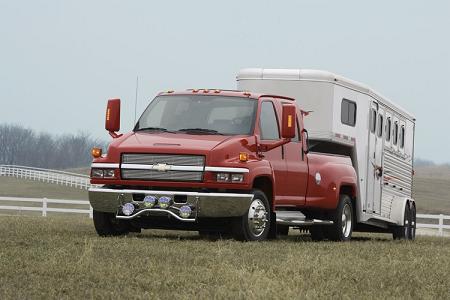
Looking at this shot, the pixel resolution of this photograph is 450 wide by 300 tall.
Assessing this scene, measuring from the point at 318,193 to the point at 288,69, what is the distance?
8.33ft

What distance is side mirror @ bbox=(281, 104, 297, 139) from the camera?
15102 mm

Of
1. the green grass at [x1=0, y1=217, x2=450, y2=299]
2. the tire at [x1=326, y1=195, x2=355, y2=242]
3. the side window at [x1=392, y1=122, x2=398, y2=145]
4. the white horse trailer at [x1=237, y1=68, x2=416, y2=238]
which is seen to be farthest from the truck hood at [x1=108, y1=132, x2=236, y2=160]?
the side window at [x1=392, y1=122, x2=398, y2=145]

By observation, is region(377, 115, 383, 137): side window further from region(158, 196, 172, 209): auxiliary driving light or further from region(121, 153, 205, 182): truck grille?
region(158, 196, 172, 209): auxiliary driving light

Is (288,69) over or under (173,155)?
over

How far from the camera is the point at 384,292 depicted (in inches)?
360

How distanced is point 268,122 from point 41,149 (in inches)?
6361

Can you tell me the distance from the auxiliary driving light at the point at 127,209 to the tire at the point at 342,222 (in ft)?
14.3

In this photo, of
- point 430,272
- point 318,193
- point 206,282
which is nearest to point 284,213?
point 318,193

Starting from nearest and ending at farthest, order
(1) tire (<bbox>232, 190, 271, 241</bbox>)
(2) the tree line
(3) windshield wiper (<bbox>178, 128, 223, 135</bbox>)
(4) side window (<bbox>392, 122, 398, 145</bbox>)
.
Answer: (1) tire (<bbox>232, 190, 271, 241</bbox>)
(3) windshield wiper (<bbox>178, 128, 223, 135</bbox>)
(4) side window (<bbox>392, 122, 398, 145</bbox>)
(2) the tree line

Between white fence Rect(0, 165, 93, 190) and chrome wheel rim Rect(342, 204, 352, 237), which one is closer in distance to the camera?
chrome wheel rim Rect(342, 204, 352, 237)

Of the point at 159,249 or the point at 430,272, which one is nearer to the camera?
the point at 430,272

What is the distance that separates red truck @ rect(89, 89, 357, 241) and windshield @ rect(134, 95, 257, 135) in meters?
0.02

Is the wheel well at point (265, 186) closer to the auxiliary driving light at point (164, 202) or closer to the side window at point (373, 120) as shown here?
the auxiliary driving light at point (164, 202)

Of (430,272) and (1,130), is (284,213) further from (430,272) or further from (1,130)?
(1,130)
